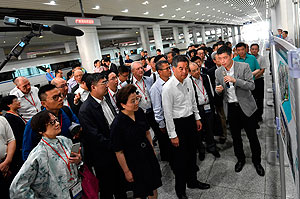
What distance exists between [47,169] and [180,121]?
1.48 m

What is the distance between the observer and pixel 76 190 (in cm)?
172

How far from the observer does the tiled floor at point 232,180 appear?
225 centimetres

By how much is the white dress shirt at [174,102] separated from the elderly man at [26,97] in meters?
2.59

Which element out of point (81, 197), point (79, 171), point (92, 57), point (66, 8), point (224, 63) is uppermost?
point (66, 8)

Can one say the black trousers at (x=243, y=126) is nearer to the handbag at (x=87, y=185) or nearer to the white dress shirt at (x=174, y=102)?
the white dress shirt at (x=174, y=102)

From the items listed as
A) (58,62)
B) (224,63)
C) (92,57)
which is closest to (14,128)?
(224,63)

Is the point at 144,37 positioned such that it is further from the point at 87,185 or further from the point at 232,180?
the point at 87,185

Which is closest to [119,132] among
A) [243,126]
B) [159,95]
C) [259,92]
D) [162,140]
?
[159,95]

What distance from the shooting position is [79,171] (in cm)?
179

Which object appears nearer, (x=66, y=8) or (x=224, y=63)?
(x=224, y=63)

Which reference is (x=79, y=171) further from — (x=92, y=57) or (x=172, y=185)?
(x=92, y=57)

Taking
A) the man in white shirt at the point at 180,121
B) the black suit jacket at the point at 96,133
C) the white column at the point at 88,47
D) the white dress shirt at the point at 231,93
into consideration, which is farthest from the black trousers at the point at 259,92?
the white column at the point at 88,47

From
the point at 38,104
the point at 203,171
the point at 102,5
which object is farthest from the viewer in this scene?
the point at 102,5

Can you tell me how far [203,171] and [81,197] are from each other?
5.82 ft
